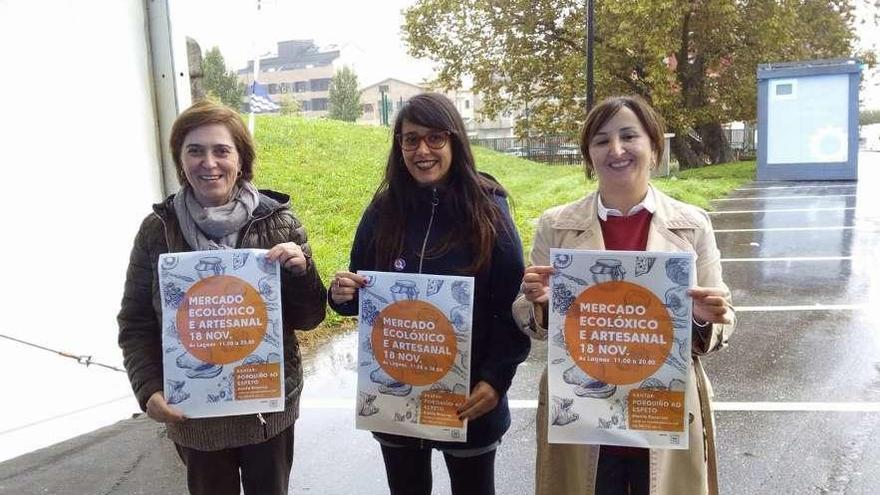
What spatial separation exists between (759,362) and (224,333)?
13.6 feet

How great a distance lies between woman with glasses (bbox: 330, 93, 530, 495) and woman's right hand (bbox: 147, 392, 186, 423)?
592mm

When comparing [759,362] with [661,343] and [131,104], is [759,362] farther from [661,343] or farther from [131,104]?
[131,104]

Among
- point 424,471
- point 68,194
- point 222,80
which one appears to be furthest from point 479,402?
point 222,80

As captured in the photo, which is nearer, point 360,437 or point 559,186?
point 360,437

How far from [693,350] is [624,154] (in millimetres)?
622

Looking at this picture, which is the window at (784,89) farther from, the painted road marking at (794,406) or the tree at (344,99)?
the tree at (344,99)

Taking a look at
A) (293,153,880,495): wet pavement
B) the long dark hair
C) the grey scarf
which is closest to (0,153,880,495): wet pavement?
(293,153,880,495): wet pavement

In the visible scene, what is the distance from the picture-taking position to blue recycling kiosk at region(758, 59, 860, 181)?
16.0 meters

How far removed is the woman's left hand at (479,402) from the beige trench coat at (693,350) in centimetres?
22

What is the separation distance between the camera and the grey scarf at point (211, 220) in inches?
82.1

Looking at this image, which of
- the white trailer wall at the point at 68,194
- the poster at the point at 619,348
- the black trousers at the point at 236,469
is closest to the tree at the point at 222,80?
the white trailer wall at the point at 68,194

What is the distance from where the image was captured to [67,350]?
400 centimetres

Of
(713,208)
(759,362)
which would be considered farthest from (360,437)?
(713,208)

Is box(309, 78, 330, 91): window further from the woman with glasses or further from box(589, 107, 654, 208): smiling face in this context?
box(589, 107, 654, 208): smiling face
